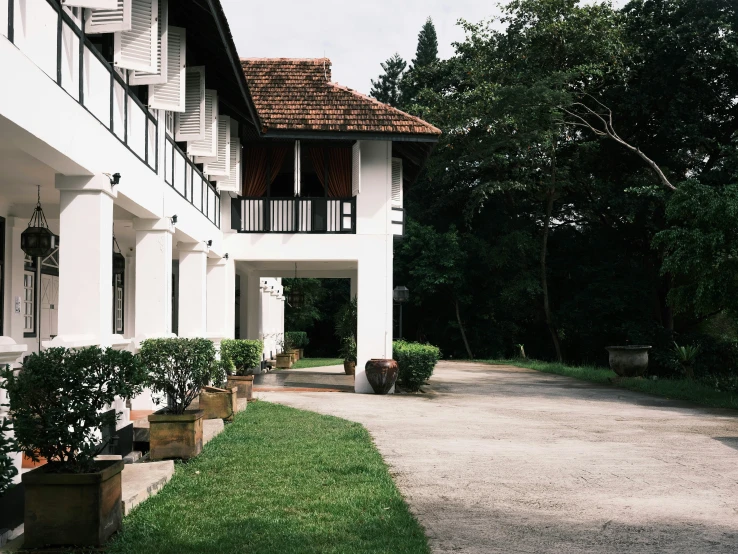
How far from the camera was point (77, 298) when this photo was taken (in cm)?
880

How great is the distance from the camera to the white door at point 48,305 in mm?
14586

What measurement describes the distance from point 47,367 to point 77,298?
10.8 ft

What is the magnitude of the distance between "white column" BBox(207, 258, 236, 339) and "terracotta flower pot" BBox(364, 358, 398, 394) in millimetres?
3319

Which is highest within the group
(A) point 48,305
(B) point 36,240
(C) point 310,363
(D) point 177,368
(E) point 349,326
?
(B) point 36,240

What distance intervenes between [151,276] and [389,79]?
45.7 meters

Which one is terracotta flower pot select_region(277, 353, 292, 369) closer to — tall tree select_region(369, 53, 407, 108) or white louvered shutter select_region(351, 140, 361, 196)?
white louvered shutter select_region(351, 140, 361, 196)

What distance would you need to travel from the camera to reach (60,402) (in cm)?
564

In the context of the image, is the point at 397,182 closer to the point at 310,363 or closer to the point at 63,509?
the point at 310,363

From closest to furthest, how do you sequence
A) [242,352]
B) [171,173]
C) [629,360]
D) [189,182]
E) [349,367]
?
[171,173] → [189,182] → [242,352] → [629,360] → [349,367]

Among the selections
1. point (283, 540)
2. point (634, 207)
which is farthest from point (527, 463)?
point (634, 207)

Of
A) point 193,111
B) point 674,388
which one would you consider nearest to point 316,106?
point 193,111

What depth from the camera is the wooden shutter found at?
385 inches

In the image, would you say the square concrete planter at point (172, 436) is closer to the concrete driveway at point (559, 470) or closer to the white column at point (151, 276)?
the concrete driveway at point (559, 470)


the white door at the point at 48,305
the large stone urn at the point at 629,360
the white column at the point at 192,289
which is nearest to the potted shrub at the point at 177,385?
the white door at the point at 48,305
